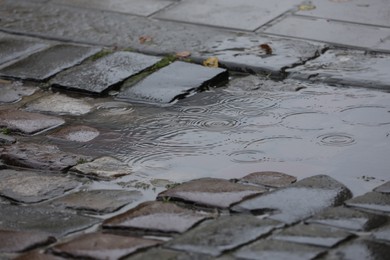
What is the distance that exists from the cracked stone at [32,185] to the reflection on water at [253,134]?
0.38 m

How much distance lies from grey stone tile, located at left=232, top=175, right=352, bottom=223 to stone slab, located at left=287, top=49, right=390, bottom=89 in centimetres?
152

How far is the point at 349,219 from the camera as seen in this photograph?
3846 millimetres

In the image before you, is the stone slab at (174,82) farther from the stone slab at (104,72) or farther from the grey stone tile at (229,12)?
the grey stone tile at (229,12)

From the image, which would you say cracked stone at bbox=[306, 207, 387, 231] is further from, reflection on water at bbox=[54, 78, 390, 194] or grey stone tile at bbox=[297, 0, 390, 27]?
grey stone tile at bbox=[297, 0, 390, 27]

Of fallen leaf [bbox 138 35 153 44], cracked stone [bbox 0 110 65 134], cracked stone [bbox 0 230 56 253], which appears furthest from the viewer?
fallen leaf [bbox 138 35 153 44]

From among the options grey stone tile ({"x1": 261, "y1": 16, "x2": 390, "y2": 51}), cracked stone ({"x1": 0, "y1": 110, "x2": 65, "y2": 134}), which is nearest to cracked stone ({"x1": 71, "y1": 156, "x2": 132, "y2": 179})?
cracked stone ({"x1": 0, "y1": 110, "x2": 65, "y2": 134})

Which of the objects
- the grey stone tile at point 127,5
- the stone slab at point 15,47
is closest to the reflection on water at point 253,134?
the stone slab at point 15,47

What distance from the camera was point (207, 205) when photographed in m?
4.09

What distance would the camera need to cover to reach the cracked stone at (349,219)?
3795mm

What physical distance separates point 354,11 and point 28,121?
2.71m

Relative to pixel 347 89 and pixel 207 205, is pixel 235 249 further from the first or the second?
pixel 347 89

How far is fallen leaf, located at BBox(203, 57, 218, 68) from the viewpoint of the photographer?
6.04m

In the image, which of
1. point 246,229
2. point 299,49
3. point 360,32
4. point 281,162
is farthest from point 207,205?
point 360,32

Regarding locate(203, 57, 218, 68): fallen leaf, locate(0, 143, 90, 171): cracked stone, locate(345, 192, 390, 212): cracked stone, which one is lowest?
locate(0, 143, 90, 171): cracked stone
